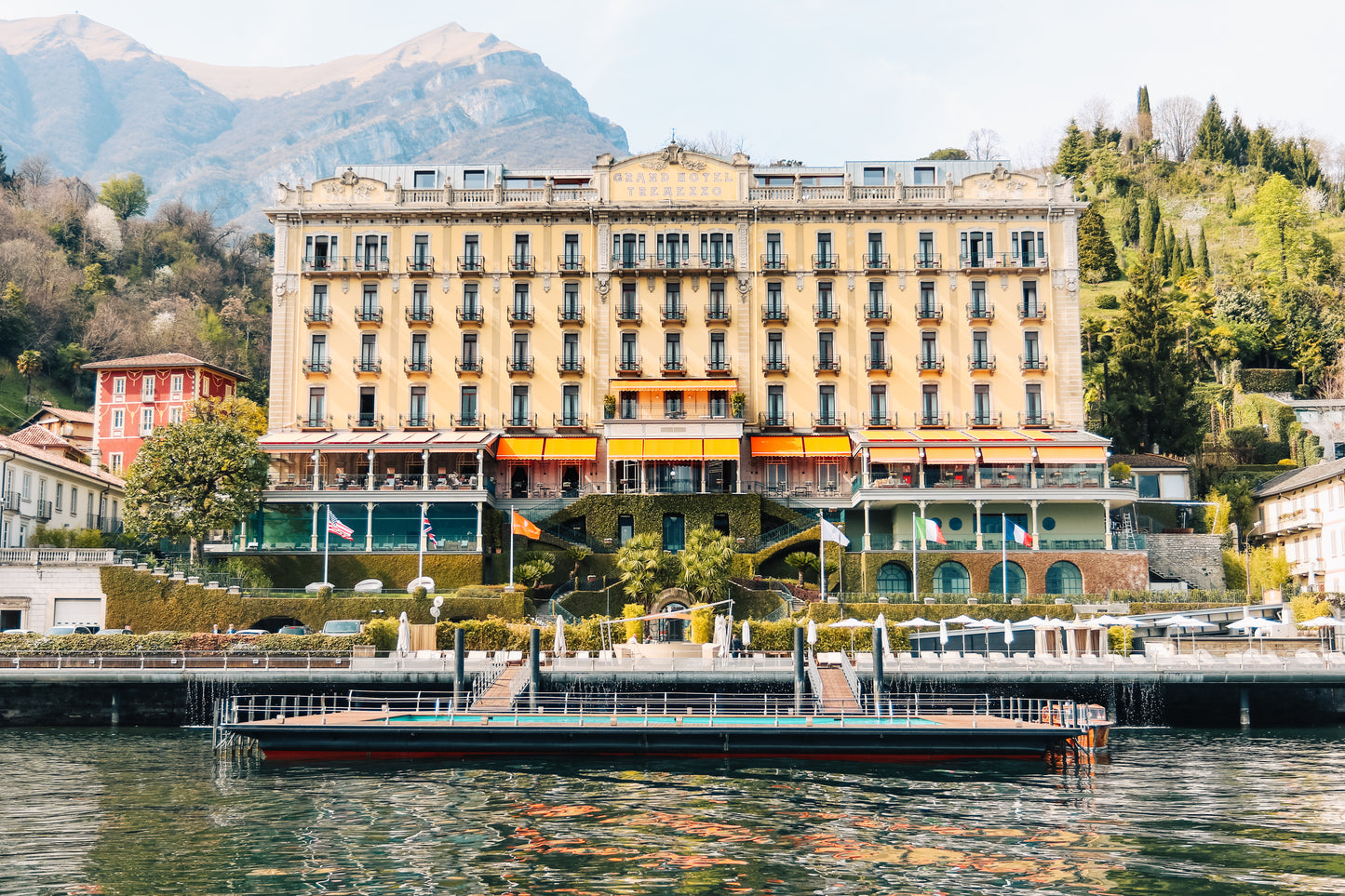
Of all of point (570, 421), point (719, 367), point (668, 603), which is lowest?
point (668, 603)

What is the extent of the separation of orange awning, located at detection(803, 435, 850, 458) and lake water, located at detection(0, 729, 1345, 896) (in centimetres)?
3431

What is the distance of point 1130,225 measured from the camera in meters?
128

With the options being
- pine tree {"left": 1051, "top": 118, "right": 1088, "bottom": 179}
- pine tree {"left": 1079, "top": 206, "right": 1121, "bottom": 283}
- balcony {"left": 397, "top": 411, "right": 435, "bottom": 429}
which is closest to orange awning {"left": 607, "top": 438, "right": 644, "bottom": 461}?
balcony {"left": 397, "top": 411, "right": 435, "bottom": 429}

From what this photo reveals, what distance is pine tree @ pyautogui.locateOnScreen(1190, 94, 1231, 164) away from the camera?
13612 cm

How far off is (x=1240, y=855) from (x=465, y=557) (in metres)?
46.7

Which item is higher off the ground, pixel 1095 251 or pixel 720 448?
pixel 1095 251

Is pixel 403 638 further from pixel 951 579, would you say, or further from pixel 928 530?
pixel 951 579

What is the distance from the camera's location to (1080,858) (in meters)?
24.2

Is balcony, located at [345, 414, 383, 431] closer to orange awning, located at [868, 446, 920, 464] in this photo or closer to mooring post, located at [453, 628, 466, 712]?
orange awning, located at [868, 446, 920, 464]

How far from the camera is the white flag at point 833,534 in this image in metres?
58.3

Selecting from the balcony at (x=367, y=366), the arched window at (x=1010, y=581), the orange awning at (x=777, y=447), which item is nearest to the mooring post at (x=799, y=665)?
the arched window at (x=1010, y=581)

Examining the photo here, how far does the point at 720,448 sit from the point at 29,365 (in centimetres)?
6070

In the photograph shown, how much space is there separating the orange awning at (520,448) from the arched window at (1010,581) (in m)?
26.8

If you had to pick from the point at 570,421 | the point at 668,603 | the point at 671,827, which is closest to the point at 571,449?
the point at 570,421
